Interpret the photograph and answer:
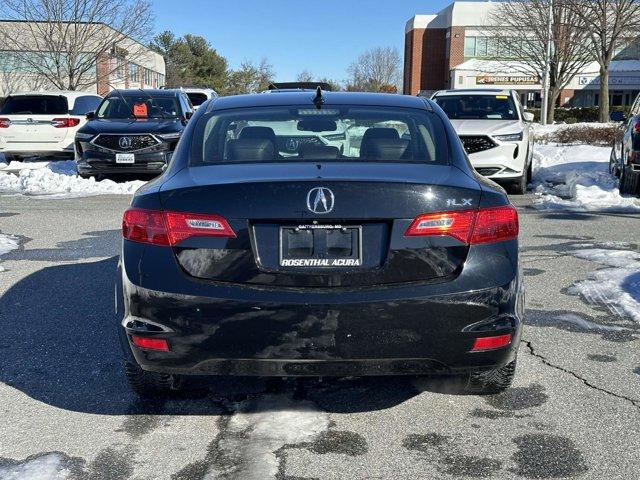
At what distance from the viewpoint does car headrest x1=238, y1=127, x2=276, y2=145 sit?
428 cm

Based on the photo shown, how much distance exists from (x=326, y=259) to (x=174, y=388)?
4.07ft

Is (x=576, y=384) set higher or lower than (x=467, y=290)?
lower

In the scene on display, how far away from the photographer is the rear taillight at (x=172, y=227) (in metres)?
3.31

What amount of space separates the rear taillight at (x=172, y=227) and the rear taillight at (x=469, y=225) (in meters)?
0.82

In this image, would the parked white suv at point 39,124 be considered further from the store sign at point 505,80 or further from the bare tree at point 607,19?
the store sign at point 505,80

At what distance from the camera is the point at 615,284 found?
6426 mm

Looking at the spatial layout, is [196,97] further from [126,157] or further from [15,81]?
[15,81]

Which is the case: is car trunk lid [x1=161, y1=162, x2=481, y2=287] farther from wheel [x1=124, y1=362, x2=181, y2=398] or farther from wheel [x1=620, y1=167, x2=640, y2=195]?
wheel [x1=620, y1=167, x2=640, y2=195]

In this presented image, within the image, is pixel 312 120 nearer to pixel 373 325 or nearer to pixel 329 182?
pixel 329 182

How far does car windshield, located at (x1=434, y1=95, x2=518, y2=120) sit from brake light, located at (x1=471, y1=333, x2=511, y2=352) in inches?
412

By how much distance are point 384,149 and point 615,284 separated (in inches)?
128

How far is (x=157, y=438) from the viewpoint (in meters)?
3.54

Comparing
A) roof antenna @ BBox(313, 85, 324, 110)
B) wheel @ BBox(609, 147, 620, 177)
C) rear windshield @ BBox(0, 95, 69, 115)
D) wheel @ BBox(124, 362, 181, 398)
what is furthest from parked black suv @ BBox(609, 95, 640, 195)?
rear windshield @ BBox(0, 95, 69, 115)

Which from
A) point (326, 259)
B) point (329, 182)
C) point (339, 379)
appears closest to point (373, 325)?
point (326, 259)
